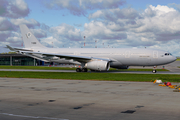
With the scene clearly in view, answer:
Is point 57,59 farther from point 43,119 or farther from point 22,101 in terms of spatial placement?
point 43,119

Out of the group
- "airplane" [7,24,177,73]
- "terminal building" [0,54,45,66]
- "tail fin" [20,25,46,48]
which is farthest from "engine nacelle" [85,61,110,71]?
"terminal building" [0,54,45,66]

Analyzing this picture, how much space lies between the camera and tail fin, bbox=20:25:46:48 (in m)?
52.0

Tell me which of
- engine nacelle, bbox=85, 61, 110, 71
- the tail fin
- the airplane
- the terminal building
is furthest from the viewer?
the terminal building

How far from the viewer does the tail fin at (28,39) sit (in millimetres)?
52000

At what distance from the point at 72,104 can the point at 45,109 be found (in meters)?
1.82

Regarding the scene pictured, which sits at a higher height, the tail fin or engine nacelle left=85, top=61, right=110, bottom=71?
the tail fin

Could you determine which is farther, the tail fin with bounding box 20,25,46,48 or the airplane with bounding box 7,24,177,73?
the tail fin with bounding box 20,25,46,48

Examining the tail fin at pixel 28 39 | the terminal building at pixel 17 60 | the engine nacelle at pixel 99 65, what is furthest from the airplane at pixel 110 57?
the terminal building at pixel 17 60

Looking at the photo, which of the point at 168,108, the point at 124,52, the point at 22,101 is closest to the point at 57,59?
the point at 124,52

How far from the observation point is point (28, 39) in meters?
52.1

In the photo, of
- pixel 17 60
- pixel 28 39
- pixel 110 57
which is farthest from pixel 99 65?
pixel 17 60

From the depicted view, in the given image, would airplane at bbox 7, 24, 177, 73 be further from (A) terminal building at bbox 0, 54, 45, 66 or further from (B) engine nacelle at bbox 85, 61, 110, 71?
(A) terminal building at bbox 0, 54, 45, 66

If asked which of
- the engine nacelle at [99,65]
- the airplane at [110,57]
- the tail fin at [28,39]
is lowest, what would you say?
the engine nacelle at [99,65]

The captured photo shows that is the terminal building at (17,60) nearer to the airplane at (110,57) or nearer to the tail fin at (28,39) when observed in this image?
the tail fin at (28,39)
